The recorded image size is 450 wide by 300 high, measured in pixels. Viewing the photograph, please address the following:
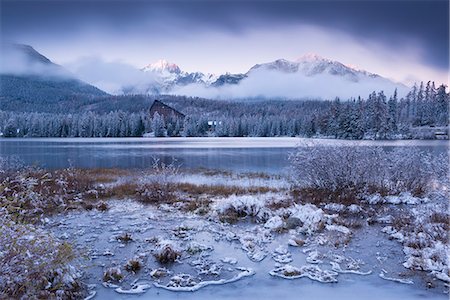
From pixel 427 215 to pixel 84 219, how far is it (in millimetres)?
13301

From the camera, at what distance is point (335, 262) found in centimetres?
915

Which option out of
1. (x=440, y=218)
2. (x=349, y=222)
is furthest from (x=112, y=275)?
(x=440, y=218)

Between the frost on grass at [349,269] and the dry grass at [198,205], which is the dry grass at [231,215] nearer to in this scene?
the dry grass at [198,205]

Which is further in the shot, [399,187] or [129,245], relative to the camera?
[399,187]

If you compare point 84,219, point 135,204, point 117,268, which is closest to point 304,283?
point 117,268

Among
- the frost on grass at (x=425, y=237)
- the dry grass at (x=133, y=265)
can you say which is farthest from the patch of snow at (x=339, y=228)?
the dry grass at (x=133, y=265)

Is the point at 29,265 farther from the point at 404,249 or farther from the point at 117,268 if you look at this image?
the point at 404,249

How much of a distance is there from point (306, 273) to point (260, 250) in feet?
6.33

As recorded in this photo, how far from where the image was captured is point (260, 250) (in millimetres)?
10141

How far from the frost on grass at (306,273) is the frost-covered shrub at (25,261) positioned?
4.91 meters

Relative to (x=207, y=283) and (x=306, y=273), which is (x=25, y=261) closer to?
(x=207, y=283)

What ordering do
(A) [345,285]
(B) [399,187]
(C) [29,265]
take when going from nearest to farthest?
1. (C) [29,265]
2. (A) [345,285]
3. (B) [399,187]

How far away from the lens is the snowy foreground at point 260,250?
775 centimetres

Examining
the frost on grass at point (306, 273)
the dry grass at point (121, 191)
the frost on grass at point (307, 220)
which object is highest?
the frost on grass at point (307, 220)
